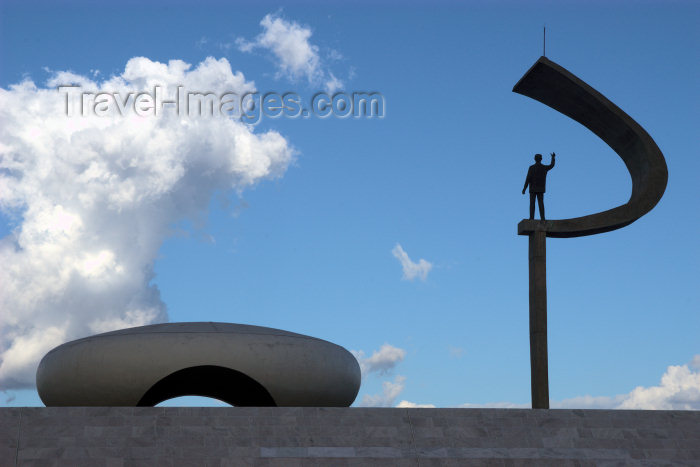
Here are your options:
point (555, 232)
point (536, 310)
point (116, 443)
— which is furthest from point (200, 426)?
point (555, 232)

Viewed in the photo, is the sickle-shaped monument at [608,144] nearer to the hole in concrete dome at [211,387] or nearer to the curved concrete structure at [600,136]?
the curved concrete structure at [600,136]

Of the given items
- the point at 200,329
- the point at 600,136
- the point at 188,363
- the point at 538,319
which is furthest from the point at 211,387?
the point at 600,136

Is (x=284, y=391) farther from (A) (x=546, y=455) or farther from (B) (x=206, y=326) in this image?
(A) (x=546, y=455)

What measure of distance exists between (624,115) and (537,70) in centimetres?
225

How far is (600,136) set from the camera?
764 inches

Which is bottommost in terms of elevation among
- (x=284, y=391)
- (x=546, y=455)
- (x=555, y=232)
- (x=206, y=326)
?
(x=546, y=455)

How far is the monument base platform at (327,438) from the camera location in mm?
13953

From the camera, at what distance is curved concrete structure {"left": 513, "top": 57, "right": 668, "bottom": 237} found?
18.1m

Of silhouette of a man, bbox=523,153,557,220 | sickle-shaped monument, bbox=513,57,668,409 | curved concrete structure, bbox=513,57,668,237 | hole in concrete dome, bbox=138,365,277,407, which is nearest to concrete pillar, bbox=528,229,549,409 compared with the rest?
sickle-shaped monument, bbox=513,57,668,409

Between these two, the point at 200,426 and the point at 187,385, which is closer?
the point at 200,426

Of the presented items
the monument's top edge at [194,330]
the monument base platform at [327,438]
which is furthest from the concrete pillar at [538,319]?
the monument's top edge at [194,330]

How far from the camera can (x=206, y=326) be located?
1761 cm

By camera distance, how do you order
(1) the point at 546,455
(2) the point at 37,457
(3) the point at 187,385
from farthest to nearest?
(3) the point at 187,385 → (1) the point at 546,455 → (2) the point at 37,457

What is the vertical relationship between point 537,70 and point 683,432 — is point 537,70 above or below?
above
